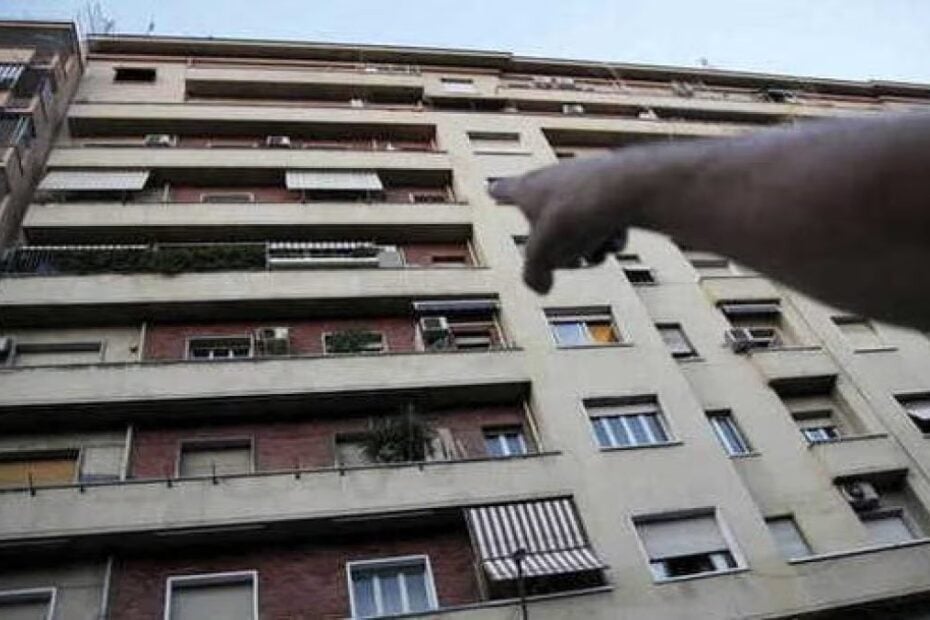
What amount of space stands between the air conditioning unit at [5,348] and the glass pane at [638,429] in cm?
1109

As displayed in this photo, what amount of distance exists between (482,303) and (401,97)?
36.1 feet

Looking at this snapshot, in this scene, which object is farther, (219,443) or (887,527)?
(887,527)

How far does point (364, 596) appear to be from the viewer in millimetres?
11906

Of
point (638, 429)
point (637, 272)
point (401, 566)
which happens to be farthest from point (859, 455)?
point (401, 566)

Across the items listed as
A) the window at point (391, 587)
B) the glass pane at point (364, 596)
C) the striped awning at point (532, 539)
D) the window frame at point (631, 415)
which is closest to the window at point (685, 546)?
the striped awning at point (532, 539)

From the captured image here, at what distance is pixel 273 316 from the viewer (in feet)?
53.1

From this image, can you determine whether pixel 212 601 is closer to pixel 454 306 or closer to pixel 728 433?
pixel 454 306

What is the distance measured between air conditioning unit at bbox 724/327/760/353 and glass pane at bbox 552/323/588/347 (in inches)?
125

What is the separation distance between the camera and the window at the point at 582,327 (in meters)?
16.7

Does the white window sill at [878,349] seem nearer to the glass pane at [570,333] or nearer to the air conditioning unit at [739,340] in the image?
the air conditioning unit at [739,340]

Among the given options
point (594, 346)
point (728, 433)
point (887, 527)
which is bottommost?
point (887, 527)

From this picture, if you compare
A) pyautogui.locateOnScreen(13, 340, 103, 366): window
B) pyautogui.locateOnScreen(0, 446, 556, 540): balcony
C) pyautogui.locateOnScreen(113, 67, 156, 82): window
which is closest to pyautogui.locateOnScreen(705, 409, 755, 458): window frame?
pyautogui.locateOnScreen(0, 446, 556, 540): balcony

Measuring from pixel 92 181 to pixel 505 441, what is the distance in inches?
450

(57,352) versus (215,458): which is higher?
(57,352)
